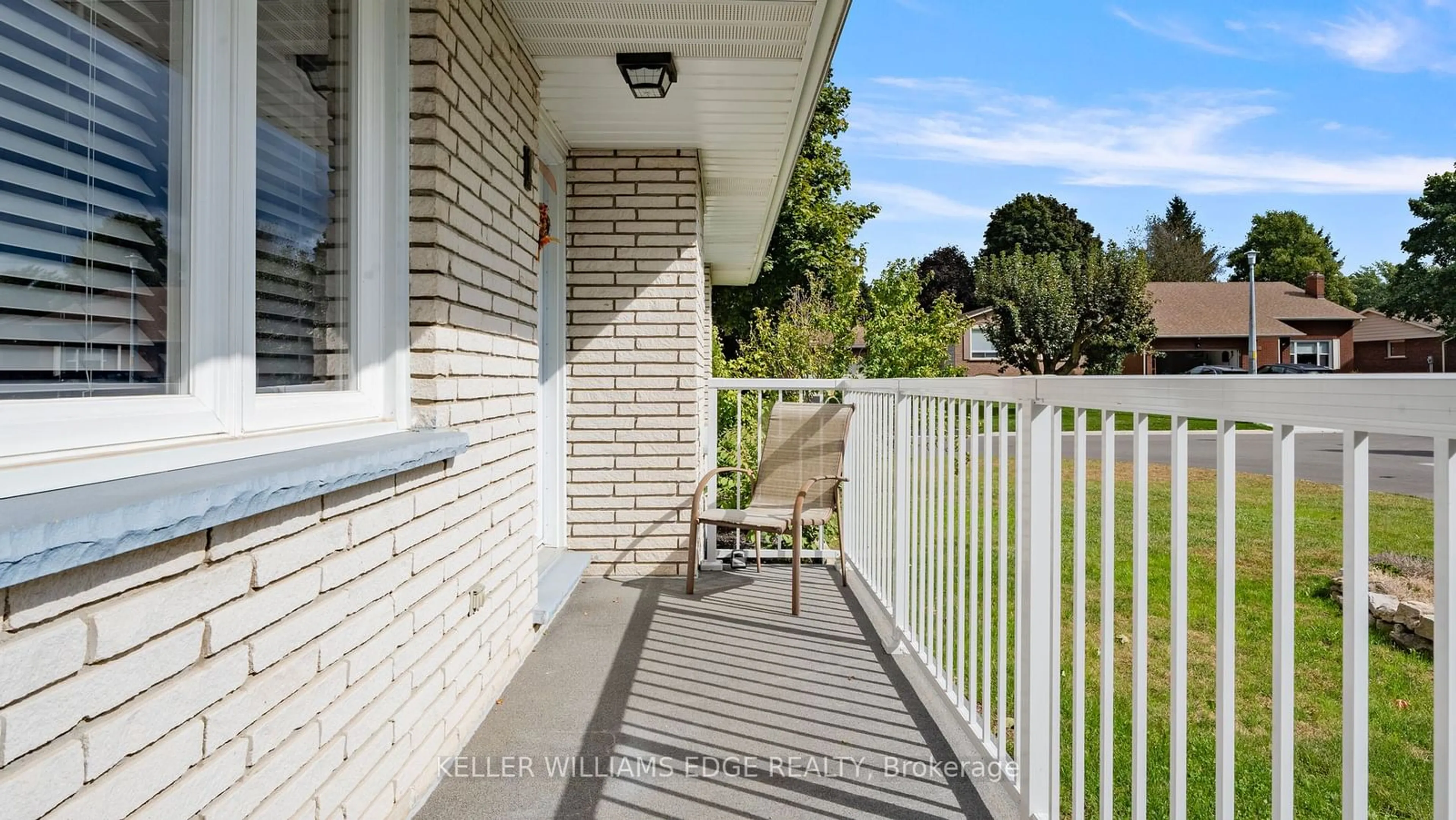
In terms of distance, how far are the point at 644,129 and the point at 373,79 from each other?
2417 mm

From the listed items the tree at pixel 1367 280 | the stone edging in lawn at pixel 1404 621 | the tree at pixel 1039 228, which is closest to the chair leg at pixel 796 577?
the stone edging in lawn at pixel 1404 621

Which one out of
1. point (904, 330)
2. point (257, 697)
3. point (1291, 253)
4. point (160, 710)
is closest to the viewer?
point (160, 710)

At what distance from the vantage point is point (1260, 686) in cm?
374

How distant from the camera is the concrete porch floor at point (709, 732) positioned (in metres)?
2.28

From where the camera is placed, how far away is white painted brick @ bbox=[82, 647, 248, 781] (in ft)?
3.68

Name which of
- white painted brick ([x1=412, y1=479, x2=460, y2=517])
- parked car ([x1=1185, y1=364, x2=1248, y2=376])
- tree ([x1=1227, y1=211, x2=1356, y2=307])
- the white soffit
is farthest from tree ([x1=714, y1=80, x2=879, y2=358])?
tree ([x1=1227, y1=211, x2=1356, y2=307])

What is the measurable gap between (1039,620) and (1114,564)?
0.20m

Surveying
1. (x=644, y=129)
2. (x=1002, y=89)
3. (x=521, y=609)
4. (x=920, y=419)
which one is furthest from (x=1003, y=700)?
(x=1002, y=89)

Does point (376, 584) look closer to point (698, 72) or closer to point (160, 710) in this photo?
point (160, 710)

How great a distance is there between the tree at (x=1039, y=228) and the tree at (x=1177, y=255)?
3.33m

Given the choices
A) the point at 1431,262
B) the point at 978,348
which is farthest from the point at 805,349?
the point at 1431,262

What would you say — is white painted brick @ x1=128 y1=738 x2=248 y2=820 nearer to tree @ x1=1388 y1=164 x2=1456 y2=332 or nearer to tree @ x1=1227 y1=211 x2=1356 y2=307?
tree @ x1=1388 y1=164 x2=1456 y2=332

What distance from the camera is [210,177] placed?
1509 millimetres

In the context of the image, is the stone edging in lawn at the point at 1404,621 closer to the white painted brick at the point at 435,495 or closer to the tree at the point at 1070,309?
the white painted brick at the point at 435,495
